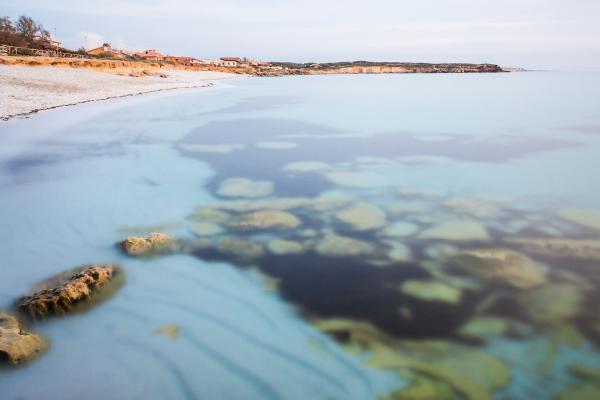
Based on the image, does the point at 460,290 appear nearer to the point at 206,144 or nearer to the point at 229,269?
the point at 229,269

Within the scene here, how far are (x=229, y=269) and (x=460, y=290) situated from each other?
2348 mm

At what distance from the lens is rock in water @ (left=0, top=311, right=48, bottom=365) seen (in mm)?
2938

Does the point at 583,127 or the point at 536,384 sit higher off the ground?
the point at 583,127

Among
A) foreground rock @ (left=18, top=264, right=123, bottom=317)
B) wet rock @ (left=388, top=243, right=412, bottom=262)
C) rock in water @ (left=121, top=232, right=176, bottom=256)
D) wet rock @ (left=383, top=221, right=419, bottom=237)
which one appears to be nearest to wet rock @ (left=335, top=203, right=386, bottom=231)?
wet rock @ (left=383, top=221, right=419, bottom=237)

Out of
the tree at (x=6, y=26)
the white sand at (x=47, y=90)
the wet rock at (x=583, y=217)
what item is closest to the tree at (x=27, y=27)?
the tree at (x=6, y=26)

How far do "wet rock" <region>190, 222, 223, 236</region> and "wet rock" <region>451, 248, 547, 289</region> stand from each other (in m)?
2.90

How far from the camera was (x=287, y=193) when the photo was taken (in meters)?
7.00

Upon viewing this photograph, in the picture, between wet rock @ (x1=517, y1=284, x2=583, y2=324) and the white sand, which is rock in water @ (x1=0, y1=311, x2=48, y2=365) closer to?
wet rock @ (x1=517, y1=284, x2=583, y2=324)

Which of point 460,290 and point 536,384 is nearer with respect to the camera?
point 536,384

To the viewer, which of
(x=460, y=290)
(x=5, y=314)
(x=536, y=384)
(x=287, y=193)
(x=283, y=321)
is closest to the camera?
(x=536, y=384)

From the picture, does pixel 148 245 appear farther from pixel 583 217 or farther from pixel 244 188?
pixel 583 217

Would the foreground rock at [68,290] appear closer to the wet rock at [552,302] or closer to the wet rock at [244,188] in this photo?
the wet rock at [244,188]

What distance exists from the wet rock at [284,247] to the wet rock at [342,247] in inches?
8.8

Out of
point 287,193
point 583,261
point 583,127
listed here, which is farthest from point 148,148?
point 583,127
